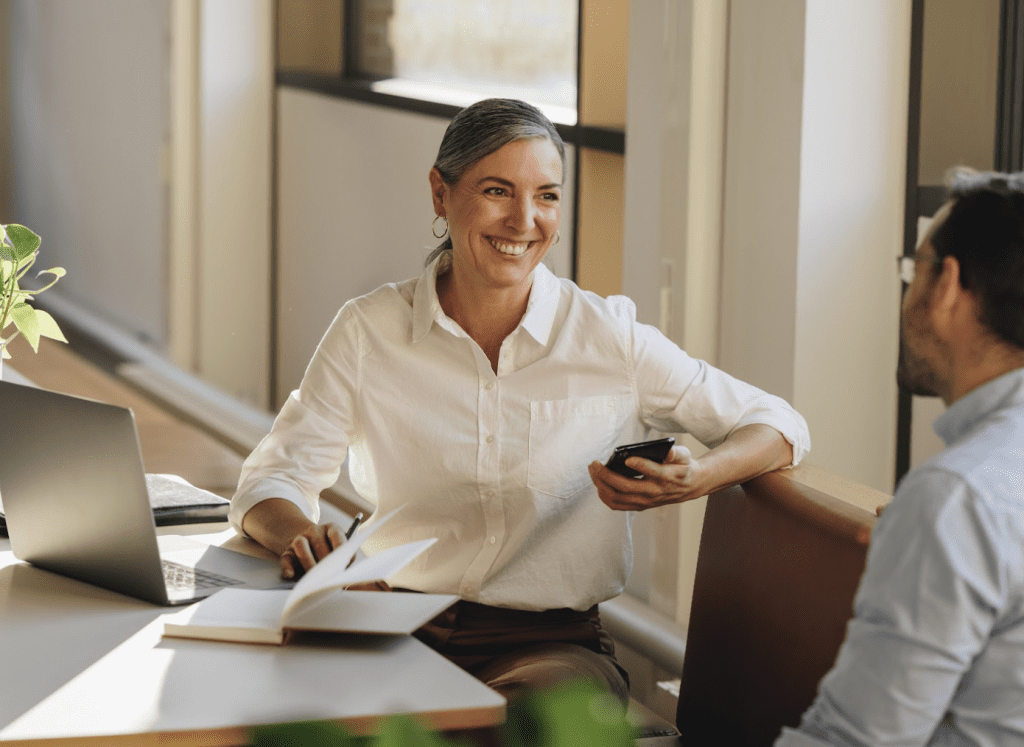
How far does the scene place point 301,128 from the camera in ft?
19.3

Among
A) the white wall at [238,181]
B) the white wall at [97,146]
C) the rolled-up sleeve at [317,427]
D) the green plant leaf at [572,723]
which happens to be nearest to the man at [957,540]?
the green plant leaf at [572,723]

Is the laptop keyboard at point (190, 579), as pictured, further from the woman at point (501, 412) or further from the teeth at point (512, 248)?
the teeth at point (512, 248)

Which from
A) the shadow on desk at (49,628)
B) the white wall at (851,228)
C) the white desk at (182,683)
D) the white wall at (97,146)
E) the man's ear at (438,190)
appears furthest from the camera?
the white wall at (97,146)

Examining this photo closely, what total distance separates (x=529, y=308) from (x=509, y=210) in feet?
0.52

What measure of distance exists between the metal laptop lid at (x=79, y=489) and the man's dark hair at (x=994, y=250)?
0.92 meters

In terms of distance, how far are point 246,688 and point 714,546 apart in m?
0.78

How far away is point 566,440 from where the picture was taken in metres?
2.00

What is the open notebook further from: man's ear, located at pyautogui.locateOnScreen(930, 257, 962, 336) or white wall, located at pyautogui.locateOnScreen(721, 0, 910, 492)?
white wall, located at pyautogui.locateOnScreen(721, 0, 910, 492)

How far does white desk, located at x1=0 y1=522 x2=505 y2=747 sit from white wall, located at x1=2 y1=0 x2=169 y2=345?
5350mm

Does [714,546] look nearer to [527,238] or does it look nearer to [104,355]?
[527,238]

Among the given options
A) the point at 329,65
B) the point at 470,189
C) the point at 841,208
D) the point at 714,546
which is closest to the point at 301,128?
the point at 329,65

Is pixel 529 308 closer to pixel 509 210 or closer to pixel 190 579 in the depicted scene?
pixel 509 210

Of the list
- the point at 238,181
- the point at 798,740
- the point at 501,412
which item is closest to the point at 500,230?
the point at 501,412

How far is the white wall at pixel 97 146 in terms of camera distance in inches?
268
